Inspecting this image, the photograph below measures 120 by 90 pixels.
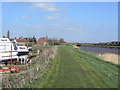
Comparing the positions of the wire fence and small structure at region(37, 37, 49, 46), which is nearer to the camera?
the wire fence

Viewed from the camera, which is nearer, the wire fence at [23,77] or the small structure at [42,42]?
the wire fence at [23,77]

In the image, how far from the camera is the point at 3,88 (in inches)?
523

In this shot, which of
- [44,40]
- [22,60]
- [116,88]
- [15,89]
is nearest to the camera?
[15,89]

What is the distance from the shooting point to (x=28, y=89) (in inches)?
467

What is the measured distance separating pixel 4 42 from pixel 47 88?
89.7ft

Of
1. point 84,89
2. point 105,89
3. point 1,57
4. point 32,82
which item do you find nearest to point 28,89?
point 32,82

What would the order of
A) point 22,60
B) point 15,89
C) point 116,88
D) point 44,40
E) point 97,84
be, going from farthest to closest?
point 44,40, point 22,60, point 97,84, point 116,88, point 15,89

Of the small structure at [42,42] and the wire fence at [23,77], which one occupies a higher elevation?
the small structure at [42,42]

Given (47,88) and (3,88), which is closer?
(47,88)

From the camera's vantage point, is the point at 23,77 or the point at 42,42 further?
the point at 42,42

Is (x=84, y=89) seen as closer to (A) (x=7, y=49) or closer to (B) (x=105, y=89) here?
(B) (x=105, y=89)

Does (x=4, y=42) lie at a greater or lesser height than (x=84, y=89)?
greater

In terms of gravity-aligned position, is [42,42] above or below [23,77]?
above

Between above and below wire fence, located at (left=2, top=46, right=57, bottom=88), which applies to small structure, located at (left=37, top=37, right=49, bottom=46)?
above
